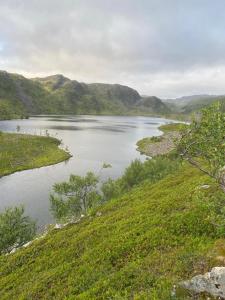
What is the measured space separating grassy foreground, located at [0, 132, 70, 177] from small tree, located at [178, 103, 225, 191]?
102m

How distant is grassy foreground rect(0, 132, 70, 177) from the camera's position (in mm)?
123050

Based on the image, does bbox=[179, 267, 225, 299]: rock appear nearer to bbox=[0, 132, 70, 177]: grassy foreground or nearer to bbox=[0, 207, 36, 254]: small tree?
bbox=[0, 207, 36, 254]: small tree

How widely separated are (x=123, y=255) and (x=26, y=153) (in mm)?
124758

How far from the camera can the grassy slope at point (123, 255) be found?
843 inches

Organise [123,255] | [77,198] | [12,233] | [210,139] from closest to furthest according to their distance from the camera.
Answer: [210,139] < [123,255] < [12,233] < [77,198]

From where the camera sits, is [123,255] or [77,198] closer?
[123,255]

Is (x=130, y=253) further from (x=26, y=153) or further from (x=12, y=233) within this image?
(x=26, y=153)

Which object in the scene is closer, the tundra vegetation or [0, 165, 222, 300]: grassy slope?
the tundra vegetation

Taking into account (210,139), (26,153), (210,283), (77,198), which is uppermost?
(210,139)

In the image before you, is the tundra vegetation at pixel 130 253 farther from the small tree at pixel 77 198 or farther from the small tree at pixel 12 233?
the small tree at pixel 77 198

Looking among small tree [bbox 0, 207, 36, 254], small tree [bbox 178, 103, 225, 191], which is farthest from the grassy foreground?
small tree [bbox 178, 103, 225, 191]

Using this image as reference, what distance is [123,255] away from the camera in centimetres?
2764

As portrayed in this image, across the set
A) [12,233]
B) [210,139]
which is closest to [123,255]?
[210,139]

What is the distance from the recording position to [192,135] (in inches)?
750
